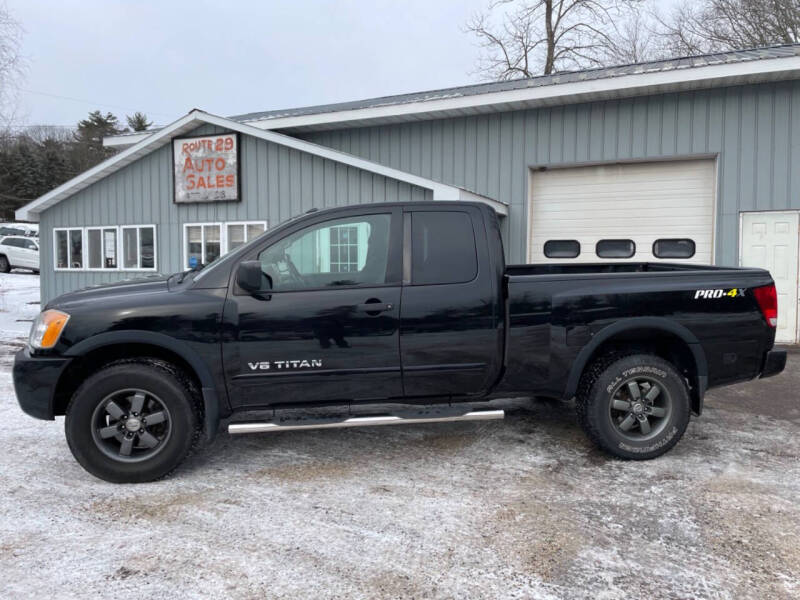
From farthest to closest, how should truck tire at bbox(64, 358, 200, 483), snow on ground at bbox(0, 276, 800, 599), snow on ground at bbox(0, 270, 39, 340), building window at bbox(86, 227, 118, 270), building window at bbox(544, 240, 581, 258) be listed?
building window at bbox(86, 227, 118, 270), snow on ground at bbox(0, 270, 39, 340), building window at bbox(544, 240, 581, 258), truck tire at bbox(64, 358, 200, 483), snow on ground at bbox(0, 276, 800, 599)

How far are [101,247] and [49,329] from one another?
10633 mm

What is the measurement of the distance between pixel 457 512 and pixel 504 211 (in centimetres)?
797

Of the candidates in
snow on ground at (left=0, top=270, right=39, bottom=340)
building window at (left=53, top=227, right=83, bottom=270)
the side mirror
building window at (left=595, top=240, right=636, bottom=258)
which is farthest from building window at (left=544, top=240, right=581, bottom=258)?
building window at (left=53, top=227, right=83, bottom=270)

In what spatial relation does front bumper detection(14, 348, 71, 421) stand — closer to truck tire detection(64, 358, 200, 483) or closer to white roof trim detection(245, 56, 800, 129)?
truck tire detection(64, 358, 200, 483)

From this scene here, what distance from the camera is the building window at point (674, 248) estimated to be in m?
9.94

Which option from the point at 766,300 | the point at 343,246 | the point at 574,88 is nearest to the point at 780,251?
the point at 574,88

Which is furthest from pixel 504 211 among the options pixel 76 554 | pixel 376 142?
pixel 76 554

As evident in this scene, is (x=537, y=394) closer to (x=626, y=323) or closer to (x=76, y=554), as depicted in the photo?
(x=626, y=323)

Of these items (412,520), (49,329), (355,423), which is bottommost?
(412,520)

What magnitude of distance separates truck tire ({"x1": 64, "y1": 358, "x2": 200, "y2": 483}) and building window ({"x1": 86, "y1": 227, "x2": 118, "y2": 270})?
10472 mm

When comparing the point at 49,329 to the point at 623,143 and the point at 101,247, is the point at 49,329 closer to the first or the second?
the point at 623,143

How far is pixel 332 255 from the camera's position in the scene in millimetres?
4395

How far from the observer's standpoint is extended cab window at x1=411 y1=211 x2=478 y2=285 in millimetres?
4230

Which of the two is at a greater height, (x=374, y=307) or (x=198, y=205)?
(x=198, y=205)
